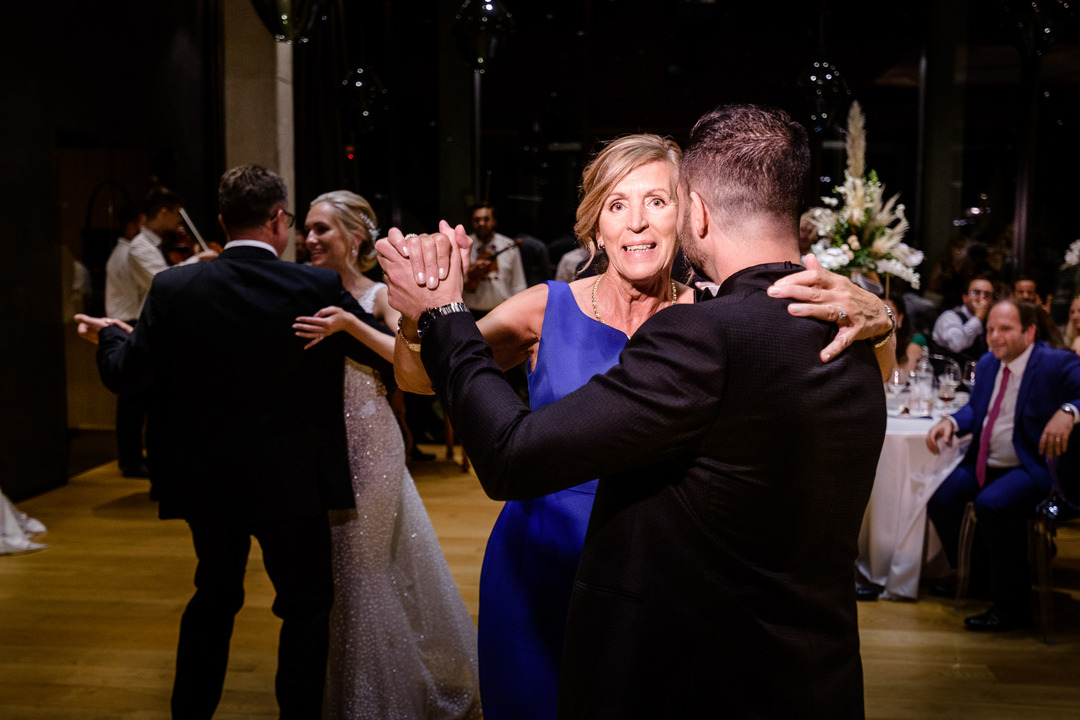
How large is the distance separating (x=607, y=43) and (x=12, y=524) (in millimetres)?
6514

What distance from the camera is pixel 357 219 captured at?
3047 mm

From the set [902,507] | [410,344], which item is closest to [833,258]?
[902,507]

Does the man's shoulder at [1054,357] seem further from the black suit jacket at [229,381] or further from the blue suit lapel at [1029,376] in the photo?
the black suit jacket at [229,381]

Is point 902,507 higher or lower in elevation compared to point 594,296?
lower

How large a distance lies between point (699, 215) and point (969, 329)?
219 inches

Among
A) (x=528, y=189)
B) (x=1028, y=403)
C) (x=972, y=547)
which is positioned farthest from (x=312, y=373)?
(x=528, y=189)

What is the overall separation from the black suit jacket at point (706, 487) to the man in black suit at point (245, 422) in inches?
51.5

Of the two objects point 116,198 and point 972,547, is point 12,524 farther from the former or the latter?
point 972,547

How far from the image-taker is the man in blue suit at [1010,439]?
3920 mm

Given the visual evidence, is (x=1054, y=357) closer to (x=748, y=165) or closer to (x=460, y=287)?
(x=748, y=165)

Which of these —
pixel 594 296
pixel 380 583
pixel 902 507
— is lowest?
pixel 902 507

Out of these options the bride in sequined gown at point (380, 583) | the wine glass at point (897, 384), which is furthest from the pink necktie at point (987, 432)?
the bride in sequined gown at point (380, 583)

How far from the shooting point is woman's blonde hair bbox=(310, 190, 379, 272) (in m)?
3.02

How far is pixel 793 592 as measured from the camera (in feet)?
3.71
